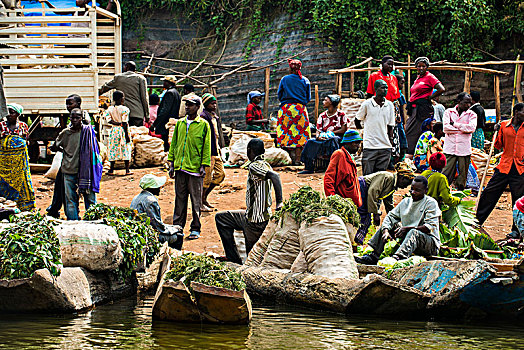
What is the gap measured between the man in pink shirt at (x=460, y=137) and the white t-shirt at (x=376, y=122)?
1.00 metres

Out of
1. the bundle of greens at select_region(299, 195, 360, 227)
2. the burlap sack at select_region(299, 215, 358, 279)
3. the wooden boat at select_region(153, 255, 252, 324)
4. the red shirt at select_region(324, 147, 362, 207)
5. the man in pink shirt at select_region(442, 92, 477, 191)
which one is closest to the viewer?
the wooden boat at select_region(153, 255, 252, 324)

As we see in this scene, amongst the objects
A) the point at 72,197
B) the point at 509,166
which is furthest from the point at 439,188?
the point at 72,197

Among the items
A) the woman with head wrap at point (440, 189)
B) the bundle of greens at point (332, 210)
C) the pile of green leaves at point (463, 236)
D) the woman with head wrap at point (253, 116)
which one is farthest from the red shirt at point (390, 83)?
the bundle of greens at point (332, 210)

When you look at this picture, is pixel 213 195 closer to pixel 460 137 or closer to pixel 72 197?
pixel 72 197

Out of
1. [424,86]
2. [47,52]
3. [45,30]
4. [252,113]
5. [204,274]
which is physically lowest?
[204,274]

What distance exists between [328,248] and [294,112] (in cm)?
711

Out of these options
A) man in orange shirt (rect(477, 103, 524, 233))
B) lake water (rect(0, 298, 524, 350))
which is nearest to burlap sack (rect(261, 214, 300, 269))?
lake water (rect(0, 298, 524, 350))

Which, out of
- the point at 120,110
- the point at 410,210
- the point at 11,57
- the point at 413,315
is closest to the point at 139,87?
the point at 120,110

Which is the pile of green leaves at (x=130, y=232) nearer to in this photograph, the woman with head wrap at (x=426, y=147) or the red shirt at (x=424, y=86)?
the woman with head wrap at (x=426, y=147)

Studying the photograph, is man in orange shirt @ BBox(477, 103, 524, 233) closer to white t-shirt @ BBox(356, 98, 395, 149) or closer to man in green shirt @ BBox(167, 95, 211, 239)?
white t-shirt @ BBox(356, 98, 395, 149)

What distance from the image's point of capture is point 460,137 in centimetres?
1128

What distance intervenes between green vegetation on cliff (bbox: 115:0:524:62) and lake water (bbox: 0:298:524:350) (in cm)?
1459

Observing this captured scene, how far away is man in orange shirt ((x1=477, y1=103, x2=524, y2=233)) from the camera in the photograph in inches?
395

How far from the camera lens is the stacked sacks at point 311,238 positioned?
24.6ft
